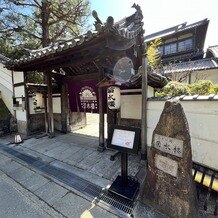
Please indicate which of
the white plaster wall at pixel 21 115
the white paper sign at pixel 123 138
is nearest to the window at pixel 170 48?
the white plaster wall at pixel 21 115

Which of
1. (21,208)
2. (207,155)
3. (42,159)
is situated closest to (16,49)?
(42,159)

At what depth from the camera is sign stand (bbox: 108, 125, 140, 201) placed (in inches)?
132

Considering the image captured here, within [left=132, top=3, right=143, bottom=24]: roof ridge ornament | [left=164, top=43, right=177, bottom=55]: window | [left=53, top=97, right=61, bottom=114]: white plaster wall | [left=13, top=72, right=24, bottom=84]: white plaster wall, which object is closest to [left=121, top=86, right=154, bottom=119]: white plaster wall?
[left=132, top=3, right=143, bottom=24]: roof ridge ornament

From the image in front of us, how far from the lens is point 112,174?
4480 millimetres

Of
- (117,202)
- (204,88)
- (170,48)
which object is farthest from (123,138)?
(170,48)

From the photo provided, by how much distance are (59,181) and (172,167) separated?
A: 292cm

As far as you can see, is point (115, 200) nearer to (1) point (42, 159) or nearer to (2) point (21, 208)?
(2) point (21, 208)

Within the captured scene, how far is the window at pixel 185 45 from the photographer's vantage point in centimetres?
1645

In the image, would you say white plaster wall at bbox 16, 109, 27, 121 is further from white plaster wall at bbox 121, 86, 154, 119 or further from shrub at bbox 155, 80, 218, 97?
shrub at bbox 155, 80, 218, 97

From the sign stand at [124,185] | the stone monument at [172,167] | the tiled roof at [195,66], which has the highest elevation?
the tiled roof at [195,66]

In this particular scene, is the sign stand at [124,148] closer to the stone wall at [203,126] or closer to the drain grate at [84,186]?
the drain grate at [84,186]

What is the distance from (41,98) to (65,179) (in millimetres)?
5090

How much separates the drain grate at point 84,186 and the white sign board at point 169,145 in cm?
138

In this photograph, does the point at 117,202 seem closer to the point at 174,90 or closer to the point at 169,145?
the point at 169,145
